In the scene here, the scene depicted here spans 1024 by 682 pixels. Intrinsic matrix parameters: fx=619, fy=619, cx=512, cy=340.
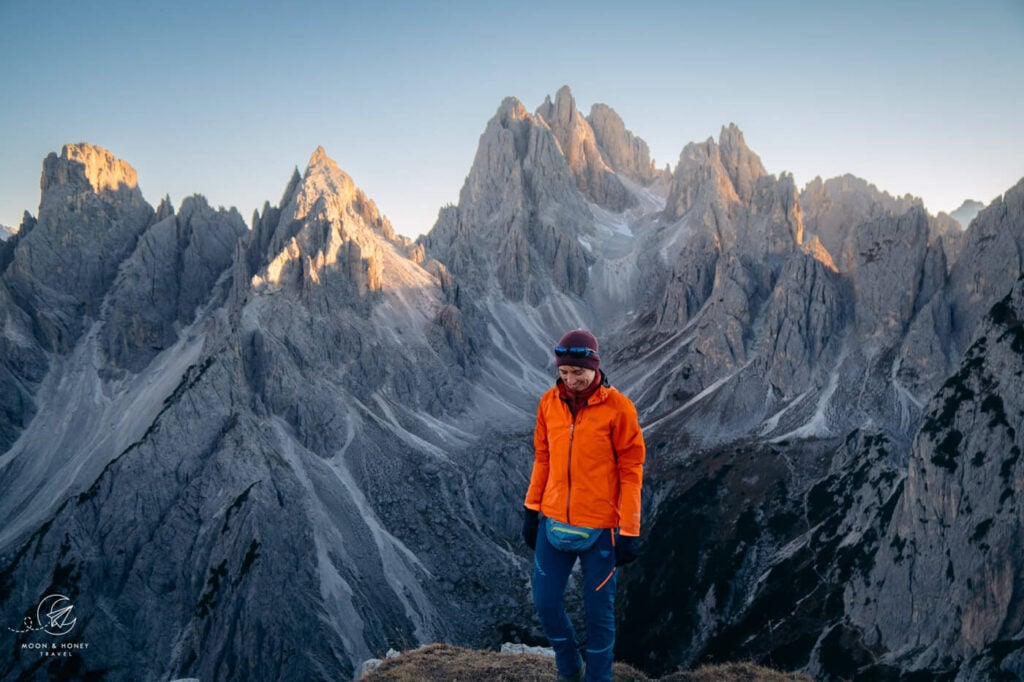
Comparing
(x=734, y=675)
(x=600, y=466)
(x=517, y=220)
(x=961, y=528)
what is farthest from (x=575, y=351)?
(x=517, y=220)

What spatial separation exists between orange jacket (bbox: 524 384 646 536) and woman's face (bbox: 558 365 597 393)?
0.81 feet

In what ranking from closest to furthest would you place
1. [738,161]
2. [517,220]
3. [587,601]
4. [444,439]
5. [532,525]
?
[587,601] < [532,525] < [444,439] < [517,220] < [738,161]

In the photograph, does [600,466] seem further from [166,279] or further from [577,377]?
[166,279]

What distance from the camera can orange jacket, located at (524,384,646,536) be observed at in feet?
31.9

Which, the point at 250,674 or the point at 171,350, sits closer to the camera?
the point at 250,674

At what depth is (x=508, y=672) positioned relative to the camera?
13.1 meters

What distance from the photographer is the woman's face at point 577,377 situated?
388 inches

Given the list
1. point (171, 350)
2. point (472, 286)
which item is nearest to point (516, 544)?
point (171, 350)

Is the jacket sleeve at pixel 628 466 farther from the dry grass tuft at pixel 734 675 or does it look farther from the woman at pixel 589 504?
the dry grass tuft at pixel 734 675

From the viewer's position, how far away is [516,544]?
8156 centimetres

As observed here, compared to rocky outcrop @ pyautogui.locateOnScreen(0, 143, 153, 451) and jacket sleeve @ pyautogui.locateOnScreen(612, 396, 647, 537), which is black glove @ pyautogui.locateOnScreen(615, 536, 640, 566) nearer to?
jacket sleeve @ pyautogui.locateOnScreen(612, 396, 647, 537)

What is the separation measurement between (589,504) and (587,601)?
1498 millimetres

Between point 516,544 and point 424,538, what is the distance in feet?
44.4

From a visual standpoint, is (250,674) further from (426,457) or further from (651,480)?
(651,480)
